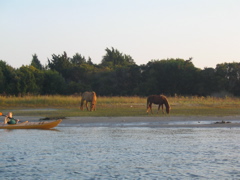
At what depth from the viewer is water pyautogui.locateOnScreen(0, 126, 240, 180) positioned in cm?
1207

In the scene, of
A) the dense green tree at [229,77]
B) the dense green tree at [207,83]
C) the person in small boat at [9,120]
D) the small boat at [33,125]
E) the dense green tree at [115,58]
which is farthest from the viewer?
the dense green tree at [115,58]

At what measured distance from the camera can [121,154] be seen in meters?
14.9

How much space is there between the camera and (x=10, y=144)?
17.2 metres

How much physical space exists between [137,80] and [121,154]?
45831 mm

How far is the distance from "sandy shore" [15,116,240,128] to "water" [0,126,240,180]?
1.82 m

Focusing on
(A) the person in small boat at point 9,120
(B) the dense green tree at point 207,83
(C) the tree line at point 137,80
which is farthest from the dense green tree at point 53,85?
(A) the person in small boat at point 9,120

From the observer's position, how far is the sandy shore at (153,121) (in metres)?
23.2

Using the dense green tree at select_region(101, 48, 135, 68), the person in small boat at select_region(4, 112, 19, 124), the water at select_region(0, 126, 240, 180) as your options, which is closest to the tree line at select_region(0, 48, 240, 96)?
the dense green tree at select_region(101, 48, 135, 68)

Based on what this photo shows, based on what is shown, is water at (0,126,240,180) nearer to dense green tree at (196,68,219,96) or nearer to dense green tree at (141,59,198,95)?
dense green tree at (196,68,219,96)

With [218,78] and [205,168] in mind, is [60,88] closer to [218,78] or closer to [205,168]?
[218,78]

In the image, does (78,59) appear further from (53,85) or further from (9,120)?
(9,120)

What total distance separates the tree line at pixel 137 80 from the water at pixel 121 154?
107 ft

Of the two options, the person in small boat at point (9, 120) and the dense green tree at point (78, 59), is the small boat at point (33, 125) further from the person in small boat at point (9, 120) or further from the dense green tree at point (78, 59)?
the dense green tree at point (78, 59)

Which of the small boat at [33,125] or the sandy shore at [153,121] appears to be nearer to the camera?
the small boat at [33,125]
